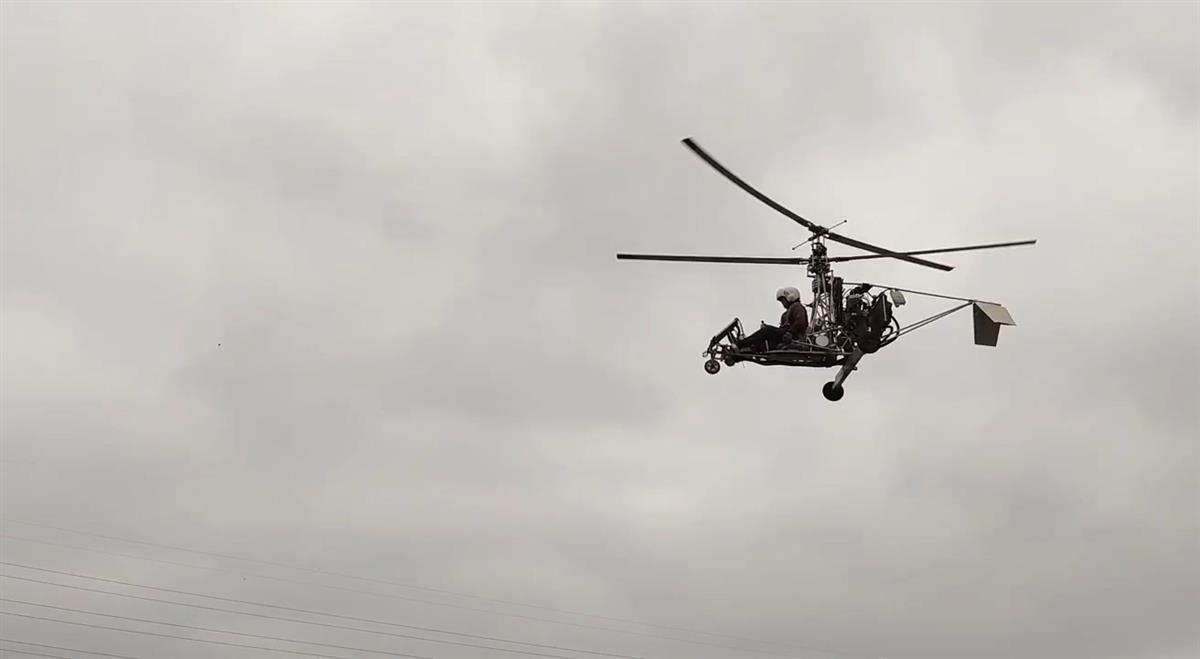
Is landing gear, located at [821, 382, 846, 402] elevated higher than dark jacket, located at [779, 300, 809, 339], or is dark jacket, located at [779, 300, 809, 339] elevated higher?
dark jacket, located at [779, 300, 809, 339]

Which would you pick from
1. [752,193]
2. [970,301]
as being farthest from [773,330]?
[970,301]

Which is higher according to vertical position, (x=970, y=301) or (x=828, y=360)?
(x=970, y=301)

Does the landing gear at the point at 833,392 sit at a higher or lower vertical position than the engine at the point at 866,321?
lower

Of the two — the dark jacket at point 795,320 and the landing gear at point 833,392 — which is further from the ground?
the dark jacket at point 795,320

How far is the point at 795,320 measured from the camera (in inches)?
1628

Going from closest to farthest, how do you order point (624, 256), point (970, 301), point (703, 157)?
1. point (703, 157)
2. point (624, 256)
3. point (970, 301)

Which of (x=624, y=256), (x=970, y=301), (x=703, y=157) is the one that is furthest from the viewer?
(x=970, y=301)

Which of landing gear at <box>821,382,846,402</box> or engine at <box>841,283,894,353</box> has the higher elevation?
engine at <box>841,283,894,353</box>

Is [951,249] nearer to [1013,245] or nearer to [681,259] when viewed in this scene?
[1013,245]

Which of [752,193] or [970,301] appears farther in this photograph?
[970,301]

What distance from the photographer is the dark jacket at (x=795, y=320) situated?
135 ft

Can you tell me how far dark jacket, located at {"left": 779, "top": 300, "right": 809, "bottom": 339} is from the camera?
135 feet

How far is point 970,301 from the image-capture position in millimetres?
44188

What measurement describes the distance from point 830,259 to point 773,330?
3.04 meters
